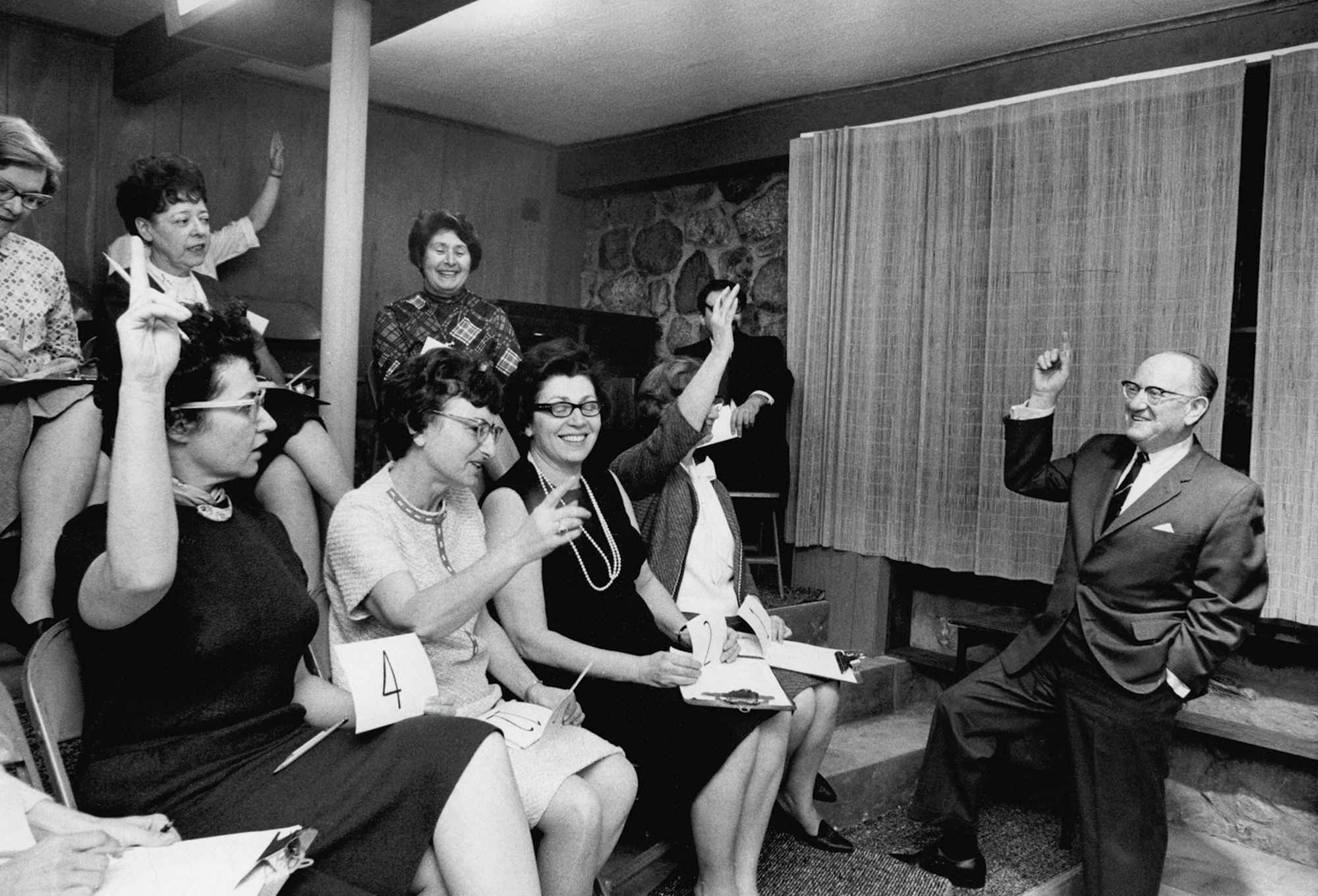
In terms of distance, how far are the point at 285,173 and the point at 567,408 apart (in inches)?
127

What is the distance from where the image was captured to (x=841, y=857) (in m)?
2.70

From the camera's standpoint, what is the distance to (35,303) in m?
2.49

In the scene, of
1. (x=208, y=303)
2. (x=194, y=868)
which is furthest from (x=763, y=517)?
(x=194, y=868)

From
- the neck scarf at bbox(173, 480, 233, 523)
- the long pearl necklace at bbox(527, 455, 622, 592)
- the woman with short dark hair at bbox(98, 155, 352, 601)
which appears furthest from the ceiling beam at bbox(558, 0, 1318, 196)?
the neck scarf at bbox(173, 480, 233, 523)

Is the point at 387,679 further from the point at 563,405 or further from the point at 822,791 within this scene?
the point at 822,791

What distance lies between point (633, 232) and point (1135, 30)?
9.36 ft

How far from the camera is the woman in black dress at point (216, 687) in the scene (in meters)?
1.42

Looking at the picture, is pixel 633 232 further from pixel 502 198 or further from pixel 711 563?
pixel 711 563

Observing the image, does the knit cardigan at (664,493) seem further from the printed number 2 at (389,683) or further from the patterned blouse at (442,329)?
the printed number 2 at (389,683)

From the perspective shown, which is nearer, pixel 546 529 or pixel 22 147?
pixel 546 529

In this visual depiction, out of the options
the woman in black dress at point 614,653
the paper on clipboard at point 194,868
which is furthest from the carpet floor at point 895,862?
the paper on clipboard at point 194,868

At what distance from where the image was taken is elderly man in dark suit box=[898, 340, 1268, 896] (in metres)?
2.71

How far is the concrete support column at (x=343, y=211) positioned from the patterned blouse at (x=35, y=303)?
0.65 meters

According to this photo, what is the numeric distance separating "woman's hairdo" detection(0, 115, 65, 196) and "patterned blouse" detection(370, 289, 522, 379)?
40.2 inches
